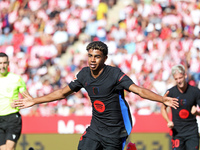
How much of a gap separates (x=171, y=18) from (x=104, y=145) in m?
9.99

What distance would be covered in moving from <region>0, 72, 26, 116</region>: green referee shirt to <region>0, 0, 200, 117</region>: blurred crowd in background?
4.78 metres

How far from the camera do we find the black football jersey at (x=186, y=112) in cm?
774

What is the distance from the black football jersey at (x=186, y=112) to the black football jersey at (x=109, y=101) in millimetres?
1994

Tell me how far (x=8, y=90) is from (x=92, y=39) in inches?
318

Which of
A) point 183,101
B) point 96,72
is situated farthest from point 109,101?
point 183,101

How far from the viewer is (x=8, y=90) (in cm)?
777

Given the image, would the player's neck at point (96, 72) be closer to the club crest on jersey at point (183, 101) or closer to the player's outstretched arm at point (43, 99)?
the player's outstretched arm at point (43, 99)

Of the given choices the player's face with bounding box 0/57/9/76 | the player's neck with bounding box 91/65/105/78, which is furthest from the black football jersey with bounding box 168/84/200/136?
the player's face with bounding box 0/57/9/76

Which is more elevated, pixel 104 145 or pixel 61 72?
pixel 61 72

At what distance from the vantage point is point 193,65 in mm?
13688

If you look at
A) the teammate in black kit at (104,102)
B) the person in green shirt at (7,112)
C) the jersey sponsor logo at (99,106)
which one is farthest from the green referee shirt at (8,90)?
the jersey sponsor logo at (99,106)

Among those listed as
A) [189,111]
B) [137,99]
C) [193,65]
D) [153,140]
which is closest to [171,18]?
[193,65]

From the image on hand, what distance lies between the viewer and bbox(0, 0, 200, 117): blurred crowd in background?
1361 centimetres

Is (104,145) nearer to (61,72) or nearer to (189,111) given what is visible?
(189,111)
